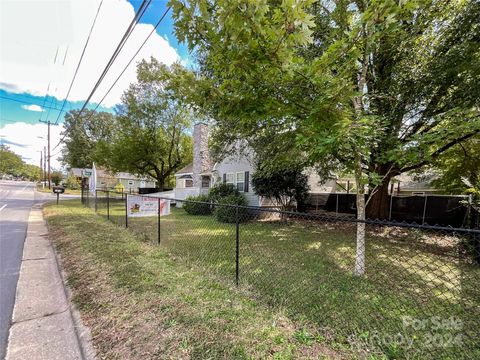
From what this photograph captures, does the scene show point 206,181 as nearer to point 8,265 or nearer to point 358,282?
point 8,265

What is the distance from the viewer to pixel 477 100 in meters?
5.32

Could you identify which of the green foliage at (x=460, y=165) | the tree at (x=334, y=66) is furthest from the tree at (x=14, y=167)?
the green foliage at (x=460, y=165)

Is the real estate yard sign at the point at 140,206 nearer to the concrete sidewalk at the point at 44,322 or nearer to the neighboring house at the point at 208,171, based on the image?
the concrete sidewalk at the point at 44,322

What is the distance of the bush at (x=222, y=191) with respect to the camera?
1349 centimetres

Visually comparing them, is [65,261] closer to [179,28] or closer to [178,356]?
[178,356]

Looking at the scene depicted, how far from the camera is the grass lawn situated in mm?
2447

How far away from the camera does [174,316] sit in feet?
9.84

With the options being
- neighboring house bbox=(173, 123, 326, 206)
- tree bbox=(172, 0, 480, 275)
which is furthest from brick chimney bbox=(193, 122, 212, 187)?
tree bbox=(172, 0, 480, 275)

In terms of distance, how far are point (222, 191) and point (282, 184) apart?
421cm

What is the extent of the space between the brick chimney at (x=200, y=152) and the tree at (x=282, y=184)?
6686 millimetres

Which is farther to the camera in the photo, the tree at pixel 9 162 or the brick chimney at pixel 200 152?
the tree at pixel 9 162

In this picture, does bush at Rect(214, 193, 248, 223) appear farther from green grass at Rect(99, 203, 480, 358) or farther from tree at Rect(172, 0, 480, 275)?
tree at Rect(172, 0, 480, 275)

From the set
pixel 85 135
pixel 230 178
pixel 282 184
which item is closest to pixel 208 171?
pixel 230 178

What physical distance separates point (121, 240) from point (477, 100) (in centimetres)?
933
